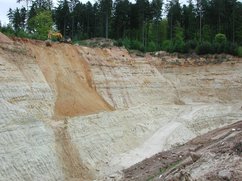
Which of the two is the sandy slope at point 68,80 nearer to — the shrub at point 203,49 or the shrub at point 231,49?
the shrub at point 203,49

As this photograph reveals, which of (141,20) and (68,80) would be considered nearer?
(68,80)

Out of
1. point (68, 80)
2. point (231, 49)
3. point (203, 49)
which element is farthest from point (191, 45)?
point (68, 80)

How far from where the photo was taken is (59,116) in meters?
26.0

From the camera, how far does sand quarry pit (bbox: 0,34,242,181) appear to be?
2202 cm

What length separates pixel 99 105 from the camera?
31.0m

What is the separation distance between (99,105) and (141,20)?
113ft

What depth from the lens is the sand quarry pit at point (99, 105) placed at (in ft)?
72.2

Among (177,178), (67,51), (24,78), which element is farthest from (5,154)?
(67,51)

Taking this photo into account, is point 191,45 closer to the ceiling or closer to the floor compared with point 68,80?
closer to the ceiling

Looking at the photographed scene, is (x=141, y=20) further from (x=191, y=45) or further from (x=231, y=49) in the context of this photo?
(x=231, y=49)

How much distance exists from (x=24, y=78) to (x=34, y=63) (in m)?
2.61

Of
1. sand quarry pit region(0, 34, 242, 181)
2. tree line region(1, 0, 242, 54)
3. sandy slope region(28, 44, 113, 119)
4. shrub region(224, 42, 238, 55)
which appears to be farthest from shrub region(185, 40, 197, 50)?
sandy slope region(28, 44, 113, 119)

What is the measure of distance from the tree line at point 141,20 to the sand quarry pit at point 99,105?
61.9ft

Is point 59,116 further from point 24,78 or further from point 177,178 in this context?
point 177,178
